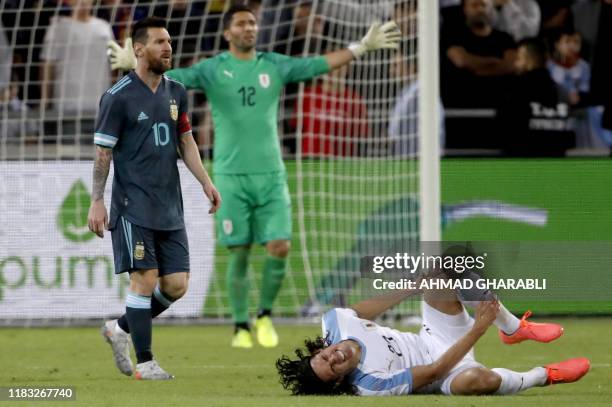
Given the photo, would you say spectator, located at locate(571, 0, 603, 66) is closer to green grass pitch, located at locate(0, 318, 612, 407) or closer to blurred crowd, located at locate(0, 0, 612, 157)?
blurred crowd, located at locate(0, 0, 612, 157)

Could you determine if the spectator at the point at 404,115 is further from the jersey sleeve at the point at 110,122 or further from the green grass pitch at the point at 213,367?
the jersey sleeve at the point at 110,122

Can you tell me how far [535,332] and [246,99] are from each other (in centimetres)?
423

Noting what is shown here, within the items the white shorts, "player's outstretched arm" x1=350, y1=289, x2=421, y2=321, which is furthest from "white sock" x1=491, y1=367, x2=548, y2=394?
"player's outstretched arm" x1=350, y1=289, x2=421, y2=321

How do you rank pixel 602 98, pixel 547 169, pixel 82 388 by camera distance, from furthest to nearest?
pixel 602 98 → pixel 547 169 → pixel 82 388

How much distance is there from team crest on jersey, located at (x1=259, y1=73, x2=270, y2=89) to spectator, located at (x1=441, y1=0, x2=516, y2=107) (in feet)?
14.7

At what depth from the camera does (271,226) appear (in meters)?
11.9

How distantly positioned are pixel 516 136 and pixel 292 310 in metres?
3.18

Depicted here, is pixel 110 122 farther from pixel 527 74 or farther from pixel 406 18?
pixel 527 74

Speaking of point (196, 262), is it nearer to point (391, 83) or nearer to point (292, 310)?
point (292, 310)

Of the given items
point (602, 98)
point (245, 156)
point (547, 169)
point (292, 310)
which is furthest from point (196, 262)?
point (602, 98)

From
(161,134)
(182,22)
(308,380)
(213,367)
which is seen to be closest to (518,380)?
Answer: (308,380)

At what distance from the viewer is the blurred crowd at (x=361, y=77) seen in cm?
1470

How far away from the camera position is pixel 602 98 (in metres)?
16.3

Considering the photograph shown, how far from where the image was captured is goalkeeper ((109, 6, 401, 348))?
11.8 meters
